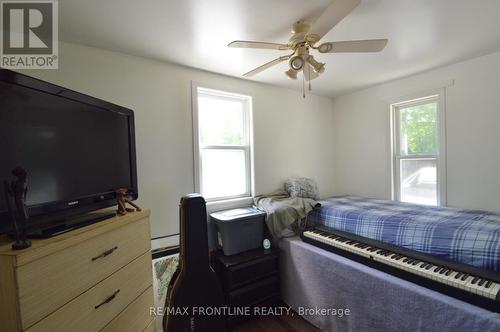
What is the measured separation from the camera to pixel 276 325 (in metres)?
1.80

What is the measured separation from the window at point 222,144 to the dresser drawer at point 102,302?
1.01m

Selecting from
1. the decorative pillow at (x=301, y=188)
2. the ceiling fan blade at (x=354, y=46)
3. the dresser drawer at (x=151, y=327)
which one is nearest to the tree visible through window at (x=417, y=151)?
the decorative pillow at (x=301, y=188)

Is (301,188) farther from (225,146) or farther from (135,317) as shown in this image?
(135,317)

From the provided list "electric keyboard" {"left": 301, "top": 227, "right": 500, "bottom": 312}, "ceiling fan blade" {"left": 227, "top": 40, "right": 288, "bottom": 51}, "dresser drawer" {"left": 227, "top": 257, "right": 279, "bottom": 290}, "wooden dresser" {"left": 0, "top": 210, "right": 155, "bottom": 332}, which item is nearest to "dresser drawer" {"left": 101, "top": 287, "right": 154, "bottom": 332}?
"wooden dresser" {"left": 0, "top": 210, "right": 155, "bottom": 332}

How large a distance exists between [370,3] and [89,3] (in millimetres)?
1647

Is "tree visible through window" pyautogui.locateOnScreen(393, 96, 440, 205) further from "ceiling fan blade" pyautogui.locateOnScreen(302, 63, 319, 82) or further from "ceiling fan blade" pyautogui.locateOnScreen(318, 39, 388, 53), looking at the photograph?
"ceiling fan blade" pyautogui.locateOnScreen(302, 63, 319, 82)

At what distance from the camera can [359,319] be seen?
4.79 ft

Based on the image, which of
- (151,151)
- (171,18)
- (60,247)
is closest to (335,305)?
(60,247)

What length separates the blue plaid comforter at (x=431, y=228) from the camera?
4.04ft

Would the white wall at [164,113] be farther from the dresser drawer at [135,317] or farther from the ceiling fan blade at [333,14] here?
the ceiling fan blade at [333,14]

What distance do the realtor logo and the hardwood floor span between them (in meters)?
2.51

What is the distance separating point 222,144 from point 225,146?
40mm

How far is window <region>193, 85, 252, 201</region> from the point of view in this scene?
2235 millimetres

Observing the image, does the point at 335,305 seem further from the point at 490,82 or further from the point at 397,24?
the point at 490,82
